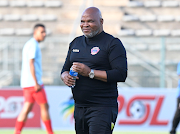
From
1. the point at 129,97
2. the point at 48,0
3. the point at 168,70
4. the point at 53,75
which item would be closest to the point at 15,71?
the point at 53,75

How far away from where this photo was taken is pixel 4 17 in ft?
44.5

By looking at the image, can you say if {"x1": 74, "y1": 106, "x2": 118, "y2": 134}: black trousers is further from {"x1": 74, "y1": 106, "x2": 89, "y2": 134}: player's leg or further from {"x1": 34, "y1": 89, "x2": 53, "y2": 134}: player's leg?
{"x1": 34, "y1": 89, "x2": 53, "y2": 134}: player's leg

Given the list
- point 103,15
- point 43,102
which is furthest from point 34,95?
point 103,15

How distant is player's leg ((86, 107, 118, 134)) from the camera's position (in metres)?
3.32

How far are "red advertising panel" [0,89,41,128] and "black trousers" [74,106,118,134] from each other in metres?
5.04

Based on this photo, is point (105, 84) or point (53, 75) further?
point (53, 75)

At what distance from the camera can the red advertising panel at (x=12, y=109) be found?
836cm

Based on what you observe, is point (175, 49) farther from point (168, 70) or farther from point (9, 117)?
point (9, 117)

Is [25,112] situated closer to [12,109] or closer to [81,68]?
[12,109]

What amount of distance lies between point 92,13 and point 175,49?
6.78m

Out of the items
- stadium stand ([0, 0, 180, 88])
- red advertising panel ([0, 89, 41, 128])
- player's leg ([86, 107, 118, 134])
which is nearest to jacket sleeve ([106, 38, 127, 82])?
player's leg ([86, 107, 118, 134])

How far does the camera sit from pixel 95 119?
3.35 meters

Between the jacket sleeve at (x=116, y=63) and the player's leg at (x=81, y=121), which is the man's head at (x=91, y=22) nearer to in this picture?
the jacket sleeve at (x=116, y=63)

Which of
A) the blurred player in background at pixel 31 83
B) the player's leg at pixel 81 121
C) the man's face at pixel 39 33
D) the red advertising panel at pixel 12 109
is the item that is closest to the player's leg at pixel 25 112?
the blurred player in background at pixel 31 83
